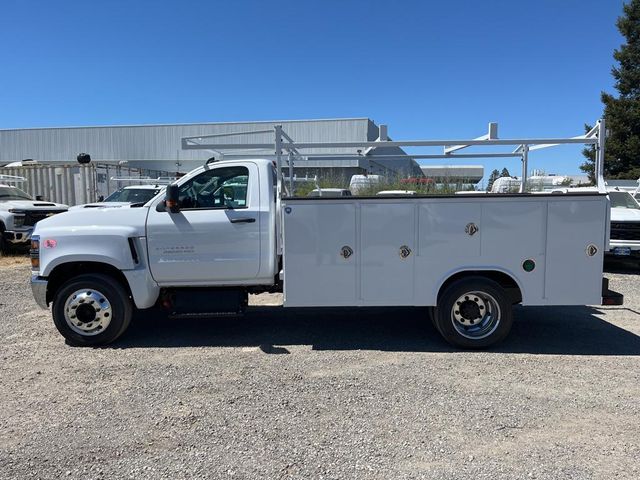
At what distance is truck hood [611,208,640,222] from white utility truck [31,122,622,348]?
604cm

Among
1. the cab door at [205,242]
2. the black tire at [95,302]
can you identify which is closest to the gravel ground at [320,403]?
the black tire at [95,302]

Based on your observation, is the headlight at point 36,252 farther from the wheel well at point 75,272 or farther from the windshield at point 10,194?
the windshield at point 10,194

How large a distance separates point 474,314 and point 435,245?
909mm

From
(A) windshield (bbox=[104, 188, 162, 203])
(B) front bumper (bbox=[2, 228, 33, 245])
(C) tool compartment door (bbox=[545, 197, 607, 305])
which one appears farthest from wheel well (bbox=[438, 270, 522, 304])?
(B) front bumper (bbox=[2, 228, 33, 245])

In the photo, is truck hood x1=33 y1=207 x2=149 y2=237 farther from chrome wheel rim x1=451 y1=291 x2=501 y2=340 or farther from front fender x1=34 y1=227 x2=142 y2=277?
chrome wheel rim x1=451 y1=291 x2=501 y2=340

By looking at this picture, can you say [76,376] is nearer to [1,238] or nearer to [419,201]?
[419,201]

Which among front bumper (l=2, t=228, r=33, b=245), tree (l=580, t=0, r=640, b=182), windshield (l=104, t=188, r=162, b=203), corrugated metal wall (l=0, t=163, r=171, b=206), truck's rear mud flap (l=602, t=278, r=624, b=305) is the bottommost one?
truck's rear mud flap (l=602, t=278, r=624, b=305)

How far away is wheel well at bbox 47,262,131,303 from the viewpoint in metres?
5.64

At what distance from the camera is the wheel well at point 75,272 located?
5641 millimetres

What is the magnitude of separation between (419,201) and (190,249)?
261 centimetres

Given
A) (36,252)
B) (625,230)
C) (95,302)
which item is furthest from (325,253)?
(625,230)

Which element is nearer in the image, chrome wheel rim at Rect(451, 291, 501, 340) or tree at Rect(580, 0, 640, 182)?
chrome wheel rim at Rect(451, 291, 501, 340)

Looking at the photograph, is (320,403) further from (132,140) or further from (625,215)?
(132,140)

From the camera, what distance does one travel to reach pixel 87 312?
5.55 metres
